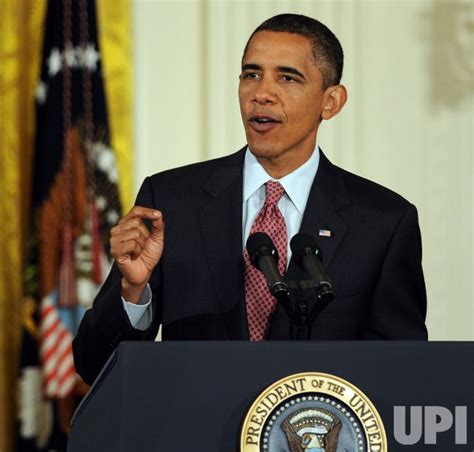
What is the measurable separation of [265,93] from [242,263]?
37cm

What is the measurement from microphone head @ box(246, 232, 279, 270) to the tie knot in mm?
470

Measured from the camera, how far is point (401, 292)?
2594 mm

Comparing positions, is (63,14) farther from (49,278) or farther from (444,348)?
(444,348)

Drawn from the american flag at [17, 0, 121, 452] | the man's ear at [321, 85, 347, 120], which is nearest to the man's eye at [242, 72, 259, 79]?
the man's ear at [321, 85, 347, 120]

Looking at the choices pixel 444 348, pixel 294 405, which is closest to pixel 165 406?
pixel 294 405

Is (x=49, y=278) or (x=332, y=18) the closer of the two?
(x=49, y=278)

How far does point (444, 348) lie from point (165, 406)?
1.49 feet

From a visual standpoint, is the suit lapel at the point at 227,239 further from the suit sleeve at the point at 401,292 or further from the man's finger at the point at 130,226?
the man's finger at the point at 130,226

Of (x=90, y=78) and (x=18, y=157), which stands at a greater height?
(x=90, y=78)

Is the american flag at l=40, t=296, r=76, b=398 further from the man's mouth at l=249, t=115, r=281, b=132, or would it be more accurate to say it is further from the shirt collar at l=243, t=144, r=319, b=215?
the man's mouth at l=249, t=115, r=281, b=132

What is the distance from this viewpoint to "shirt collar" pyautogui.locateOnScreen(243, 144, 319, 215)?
2701 mm

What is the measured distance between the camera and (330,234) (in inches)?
104

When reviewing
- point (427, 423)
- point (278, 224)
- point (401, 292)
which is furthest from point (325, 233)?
point (427, 423)

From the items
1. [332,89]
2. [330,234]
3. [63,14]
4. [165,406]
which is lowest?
[165,406]
